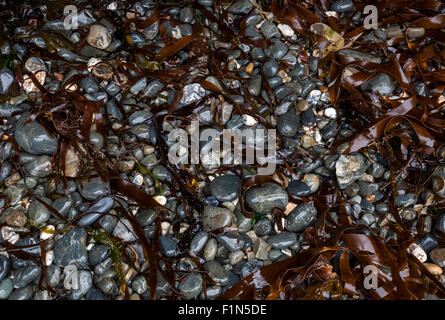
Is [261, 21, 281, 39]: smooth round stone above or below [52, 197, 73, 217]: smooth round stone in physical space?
above

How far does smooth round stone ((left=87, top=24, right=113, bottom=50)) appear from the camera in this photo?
8.09 feet

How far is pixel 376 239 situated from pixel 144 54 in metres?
1.83

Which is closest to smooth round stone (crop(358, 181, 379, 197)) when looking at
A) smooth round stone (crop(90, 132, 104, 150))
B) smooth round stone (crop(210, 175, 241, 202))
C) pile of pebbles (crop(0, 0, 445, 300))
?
pile of pebbles (crop(0, 0, 445, 300))

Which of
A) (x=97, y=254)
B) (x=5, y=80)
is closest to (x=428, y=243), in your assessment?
(x=97, y=254)

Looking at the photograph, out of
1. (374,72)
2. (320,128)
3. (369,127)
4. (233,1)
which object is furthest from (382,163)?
(233,1)

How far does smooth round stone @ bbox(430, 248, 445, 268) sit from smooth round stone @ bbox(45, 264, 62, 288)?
197 cm

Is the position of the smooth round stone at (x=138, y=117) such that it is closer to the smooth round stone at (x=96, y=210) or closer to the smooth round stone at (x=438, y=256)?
the smooth round stone at (x=96, y=210)

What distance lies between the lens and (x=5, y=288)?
6.01ft

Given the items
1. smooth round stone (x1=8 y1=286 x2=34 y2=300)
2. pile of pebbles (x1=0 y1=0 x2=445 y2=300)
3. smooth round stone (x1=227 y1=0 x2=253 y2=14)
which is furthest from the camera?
smooth round stone (x1=227 y1=0 x2=253 y2=14)

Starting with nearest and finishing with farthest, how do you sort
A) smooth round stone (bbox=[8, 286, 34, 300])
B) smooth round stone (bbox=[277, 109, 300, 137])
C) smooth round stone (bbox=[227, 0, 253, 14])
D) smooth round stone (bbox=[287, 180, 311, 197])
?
1. smooth round stone (bbox=[8, 286, 34, 300])
2. smooth round stone (bbox=[287, 180, 311, 197])
3. smooth round stone (bbox=[277, 109, 300, 137])
4. smooth round stone (bbox=[227, 0, 253, 14])

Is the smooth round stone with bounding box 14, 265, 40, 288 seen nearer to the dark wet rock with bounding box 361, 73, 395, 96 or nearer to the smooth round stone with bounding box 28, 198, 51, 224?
the smooth round stone with bounding box 28, 198, 51, 224

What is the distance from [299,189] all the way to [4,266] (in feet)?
5.32

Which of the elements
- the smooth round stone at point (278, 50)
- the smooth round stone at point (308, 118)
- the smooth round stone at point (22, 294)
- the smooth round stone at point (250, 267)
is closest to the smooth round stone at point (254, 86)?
the smooth round stone at point (278, 50)
